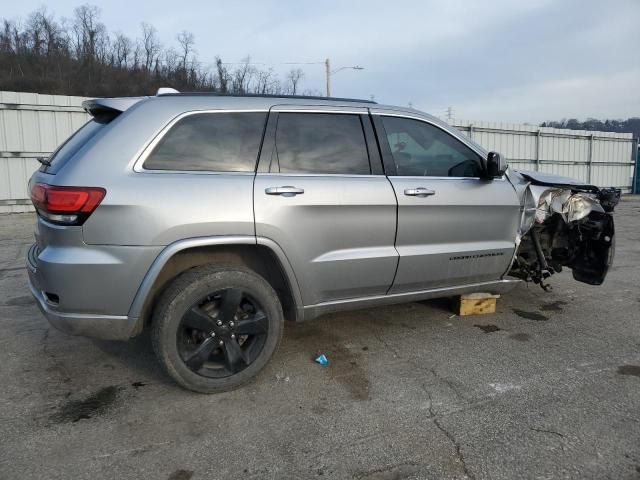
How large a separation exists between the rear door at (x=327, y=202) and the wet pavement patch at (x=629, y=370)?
1746 mm

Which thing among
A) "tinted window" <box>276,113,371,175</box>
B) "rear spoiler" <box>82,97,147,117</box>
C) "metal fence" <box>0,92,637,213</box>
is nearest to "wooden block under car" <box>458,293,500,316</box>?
"tinted window" <box>276,113,371,175</box>

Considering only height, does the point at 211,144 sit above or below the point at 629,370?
above

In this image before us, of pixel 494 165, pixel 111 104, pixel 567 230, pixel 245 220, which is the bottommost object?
pixel 567 230

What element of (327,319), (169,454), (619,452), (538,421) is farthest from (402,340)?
(169,454)

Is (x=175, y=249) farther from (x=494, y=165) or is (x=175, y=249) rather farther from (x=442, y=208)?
(x=494, y=165)

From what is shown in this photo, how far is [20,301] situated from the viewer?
5.15 meters

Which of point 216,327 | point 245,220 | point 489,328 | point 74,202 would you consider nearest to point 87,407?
point 216,327

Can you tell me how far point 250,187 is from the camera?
304cm

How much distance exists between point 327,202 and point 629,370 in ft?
8.09

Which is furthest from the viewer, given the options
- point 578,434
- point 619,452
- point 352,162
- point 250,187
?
point 352,162

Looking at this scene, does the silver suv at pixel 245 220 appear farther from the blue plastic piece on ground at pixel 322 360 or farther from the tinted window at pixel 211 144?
the blue plastic piece on ground at pixel 322 360

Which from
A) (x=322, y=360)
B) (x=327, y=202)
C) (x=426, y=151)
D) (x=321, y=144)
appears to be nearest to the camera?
(x=327, y=202)

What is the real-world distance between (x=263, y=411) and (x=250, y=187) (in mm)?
1380

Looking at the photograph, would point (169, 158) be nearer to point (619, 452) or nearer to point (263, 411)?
point (263, 411)
